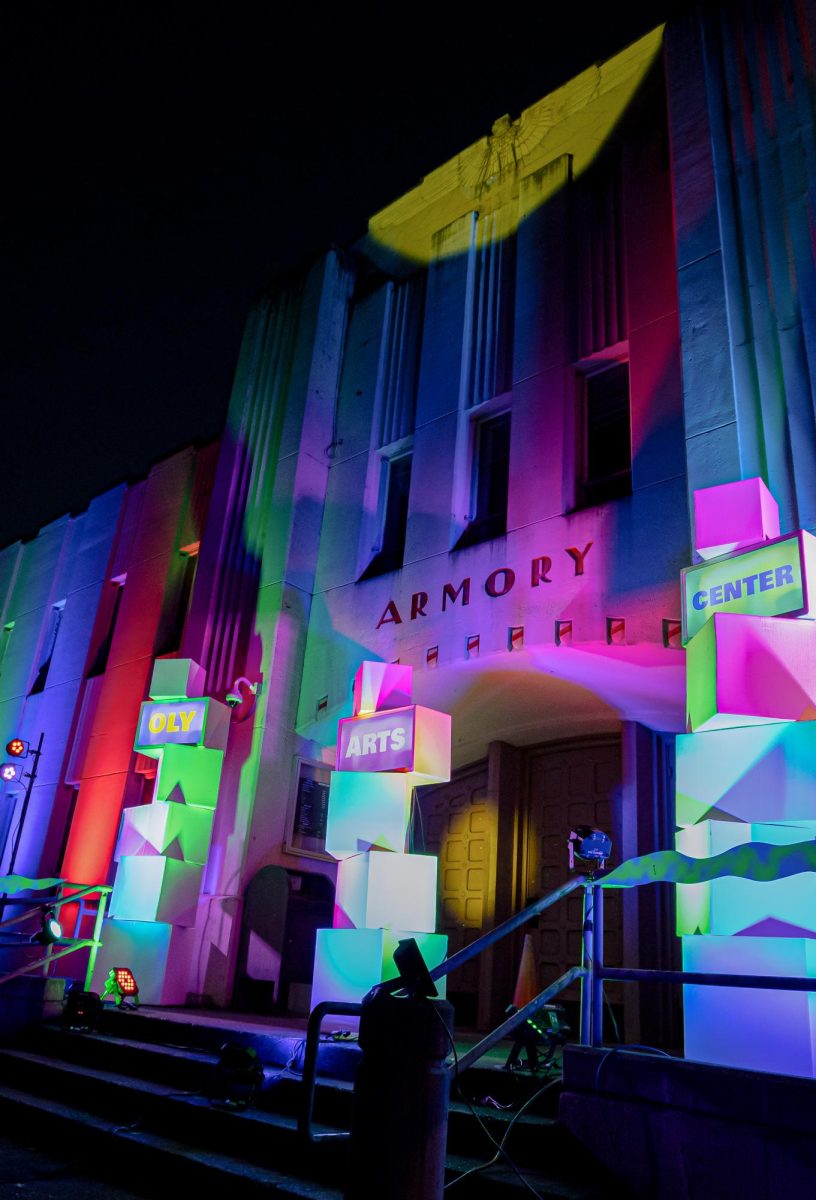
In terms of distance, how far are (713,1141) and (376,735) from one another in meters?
4.44

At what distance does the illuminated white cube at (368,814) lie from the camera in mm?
7672

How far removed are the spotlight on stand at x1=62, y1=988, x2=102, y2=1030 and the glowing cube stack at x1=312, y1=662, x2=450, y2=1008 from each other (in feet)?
7.31

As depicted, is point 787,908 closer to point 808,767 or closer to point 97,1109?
point 808,767

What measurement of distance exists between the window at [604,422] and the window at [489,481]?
0.93m

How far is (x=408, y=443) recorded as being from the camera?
36.6 feet

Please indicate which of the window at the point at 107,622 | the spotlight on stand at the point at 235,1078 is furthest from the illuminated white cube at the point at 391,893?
the window at the point at 107,622

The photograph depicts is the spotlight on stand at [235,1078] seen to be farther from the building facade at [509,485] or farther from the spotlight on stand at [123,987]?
the building facade at [509,485]

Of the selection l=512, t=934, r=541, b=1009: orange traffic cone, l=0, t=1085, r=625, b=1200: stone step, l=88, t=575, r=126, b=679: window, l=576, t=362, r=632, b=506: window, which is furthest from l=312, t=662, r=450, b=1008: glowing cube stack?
l=88, t=575, r=126, b=679: window

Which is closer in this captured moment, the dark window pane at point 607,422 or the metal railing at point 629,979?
the metal railing at point 629,979

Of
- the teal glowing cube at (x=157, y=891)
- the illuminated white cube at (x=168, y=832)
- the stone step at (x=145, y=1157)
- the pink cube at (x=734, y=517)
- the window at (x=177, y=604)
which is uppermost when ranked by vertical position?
the window at (x=177, y=604)

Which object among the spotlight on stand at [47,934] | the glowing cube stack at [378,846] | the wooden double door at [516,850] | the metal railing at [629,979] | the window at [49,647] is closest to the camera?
the metal railing at [629,979]

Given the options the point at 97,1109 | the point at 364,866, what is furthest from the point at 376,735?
the point at 97,1109

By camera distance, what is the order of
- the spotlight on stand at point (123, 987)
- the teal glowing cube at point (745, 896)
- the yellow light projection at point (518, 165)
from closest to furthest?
the teal glowing cube at point (745, 896) → the spotlight on stand at point (123, 987) → the yellow light projection at point (518, 165)

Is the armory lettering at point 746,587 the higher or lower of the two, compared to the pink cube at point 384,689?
higher
